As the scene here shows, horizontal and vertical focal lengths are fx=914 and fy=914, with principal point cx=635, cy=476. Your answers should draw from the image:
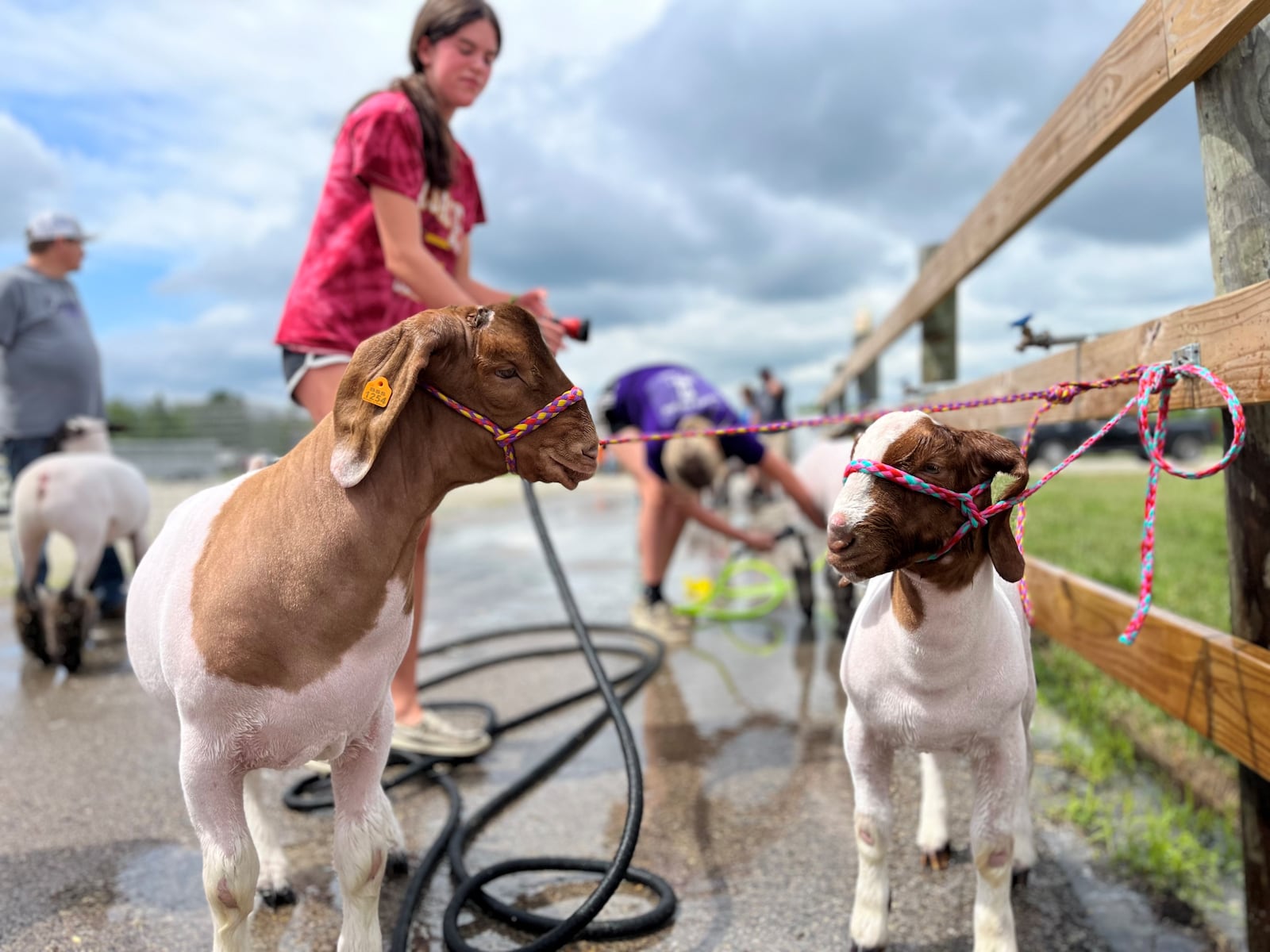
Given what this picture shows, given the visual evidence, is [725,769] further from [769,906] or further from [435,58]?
[435,58]

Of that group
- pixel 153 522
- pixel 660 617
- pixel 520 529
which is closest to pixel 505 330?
pixel 660 617

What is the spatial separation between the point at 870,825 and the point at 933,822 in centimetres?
76

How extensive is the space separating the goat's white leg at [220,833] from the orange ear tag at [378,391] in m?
0.79

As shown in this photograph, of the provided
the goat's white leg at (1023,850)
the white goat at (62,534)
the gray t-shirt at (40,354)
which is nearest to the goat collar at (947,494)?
the goat's white leg at (1023,850)

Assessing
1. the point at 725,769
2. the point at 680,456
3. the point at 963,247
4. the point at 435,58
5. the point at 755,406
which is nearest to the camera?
the point at 435,58

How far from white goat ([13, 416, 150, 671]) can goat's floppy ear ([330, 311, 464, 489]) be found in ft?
13.8

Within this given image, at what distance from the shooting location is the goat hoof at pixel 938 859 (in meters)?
2.72

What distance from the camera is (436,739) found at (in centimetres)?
356

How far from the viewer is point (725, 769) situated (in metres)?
3.62

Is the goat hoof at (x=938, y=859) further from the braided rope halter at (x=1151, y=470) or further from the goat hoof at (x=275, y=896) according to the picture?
the goat hoof at (x=275, y=896)

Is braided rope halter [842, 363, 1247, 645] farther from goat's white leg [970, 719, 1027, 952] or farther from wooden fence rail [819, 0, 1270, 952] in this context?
goat's white leg [970, 719, 1027, 952]

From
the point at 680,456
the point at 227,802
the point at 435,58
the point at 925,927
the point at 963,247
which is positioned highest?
the point at 435,58

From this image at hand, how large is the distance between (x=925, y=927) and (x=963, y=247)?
2948 mm

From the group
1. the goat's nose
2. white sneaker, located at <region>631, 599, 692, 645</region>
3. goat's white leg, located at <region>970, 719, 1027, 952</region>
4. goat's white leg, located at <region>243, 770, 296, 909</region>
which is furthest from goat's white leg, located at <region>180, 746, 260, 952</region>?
white sneaker, located at <region>631, 599, 692, 645</region>
